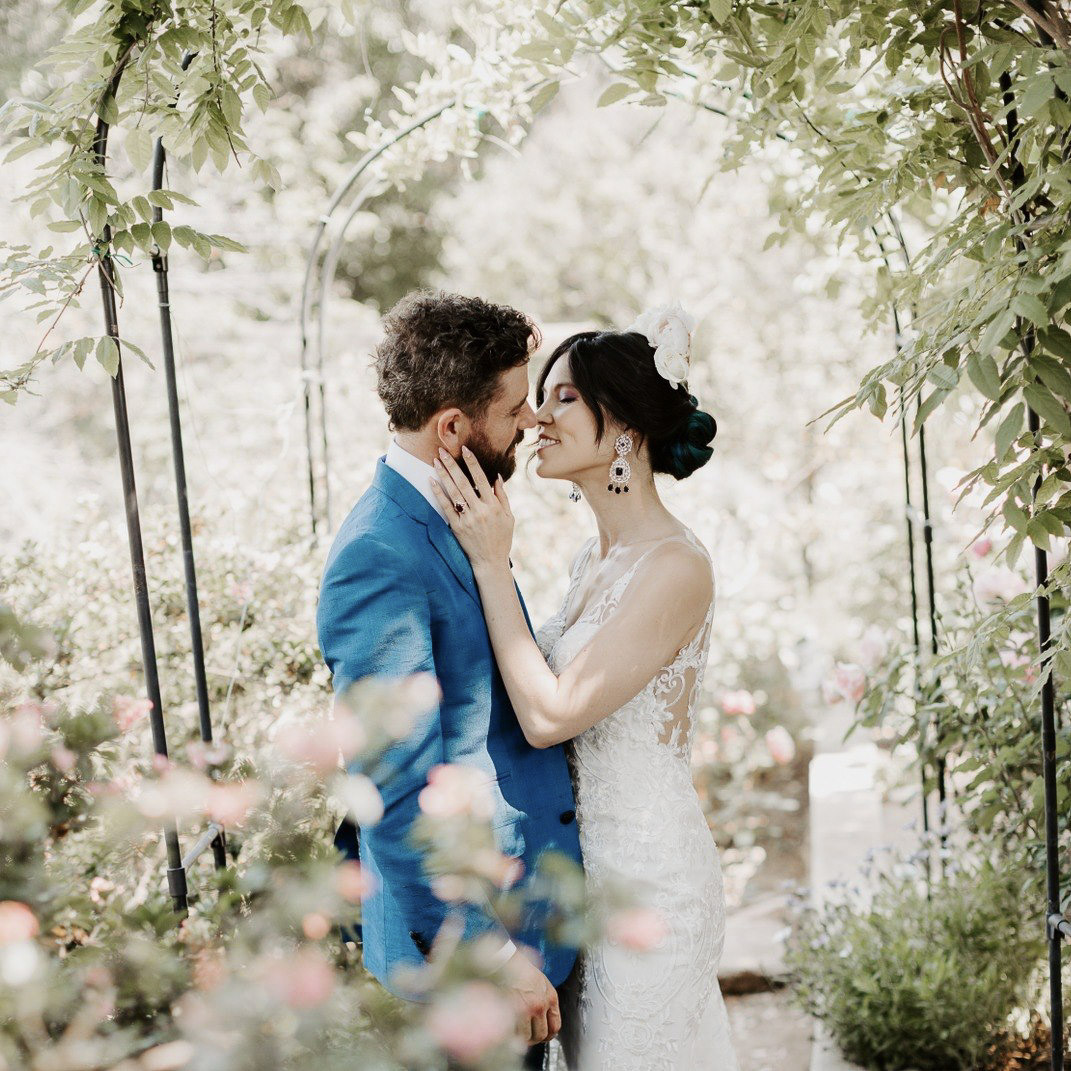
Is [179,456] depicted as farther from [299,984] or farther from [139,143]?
[299,984]

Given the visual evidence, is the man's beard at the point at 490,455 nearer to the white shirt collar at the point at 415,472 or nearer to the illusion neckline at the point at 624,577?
the white shirt collar at the point at 415,472

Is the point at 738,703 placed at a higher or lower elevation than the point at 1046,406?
lower

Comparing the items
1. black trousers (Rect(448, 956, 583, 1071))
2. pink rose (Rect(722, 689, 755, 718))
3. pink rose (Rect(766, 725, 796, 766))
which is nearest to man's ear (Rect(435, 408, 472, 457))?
black trousers (Rect(448, 956, 583, 1071))

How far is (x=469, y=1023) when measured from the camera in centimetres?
68

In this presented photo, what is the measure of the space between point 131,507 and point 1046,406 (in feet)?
4.96

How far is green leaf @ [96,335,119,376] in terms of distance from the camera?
1.73m

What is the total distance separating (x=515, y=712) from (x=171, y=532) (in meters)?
1.92

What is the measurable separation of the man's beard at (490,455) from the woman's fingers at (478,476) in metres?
0.03

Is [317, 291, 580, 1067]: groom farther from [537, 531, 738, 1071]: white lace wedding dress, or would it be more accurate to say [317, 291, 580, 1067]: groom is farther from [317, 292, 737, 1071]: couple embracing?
[537, 531, 738, 1071]: white lace wedding dress

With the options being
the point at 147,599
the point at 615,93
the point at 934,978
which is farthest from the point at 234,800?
the point at 934,978

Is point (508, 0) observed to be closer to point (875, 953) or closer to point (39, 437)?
point (875, 953)

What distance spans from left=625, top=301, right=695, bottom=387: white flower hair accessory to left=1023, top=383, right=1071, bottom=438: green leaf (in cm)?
89

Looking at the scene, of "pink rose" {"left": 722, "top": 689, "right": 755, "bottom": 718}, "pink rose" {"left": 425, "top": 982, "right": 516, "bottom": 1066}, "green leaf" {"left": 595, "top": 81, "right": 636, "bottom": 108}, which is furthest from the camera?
"pink rose" {"left": 722, "top": 689, "right": 755, "bottom": 718}

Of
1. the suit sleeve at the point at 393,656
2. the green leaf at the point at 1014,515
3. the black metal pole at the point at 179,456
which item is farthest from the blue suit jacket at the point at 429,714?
the green leaf at the point at 1014,515
